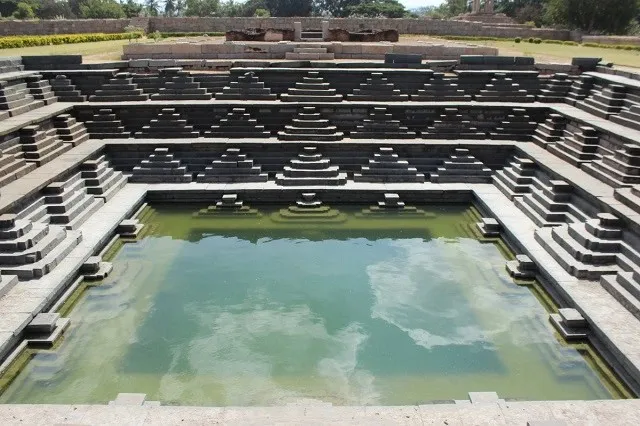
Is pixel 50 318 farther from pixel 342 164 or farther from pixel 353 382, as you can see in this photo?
pixel 342 164

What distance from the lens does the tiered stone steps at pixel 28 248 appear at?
8.46 meters

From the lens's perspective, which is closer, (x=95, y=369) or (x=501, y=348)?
(x=95, y=369)

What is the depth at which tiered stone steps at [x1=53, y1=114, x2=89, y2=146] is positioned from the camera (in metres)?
13.4

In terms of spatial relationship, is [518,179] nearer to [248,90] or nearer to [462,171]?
[462,171]

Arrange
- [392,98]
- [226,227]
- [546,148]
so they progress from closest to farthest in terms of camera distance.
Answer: [226,227] → [546,148] → [392,98]

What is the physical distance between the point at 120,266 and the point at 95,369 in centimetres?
306

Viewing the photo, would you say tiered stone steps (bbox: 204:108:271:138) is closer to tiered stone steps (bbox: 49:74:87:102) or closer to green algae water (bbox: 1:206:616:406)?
tiered stone steps (bbox: 49:74:87:102)

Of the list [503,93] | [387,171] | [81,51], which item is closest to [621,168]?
[387,171]

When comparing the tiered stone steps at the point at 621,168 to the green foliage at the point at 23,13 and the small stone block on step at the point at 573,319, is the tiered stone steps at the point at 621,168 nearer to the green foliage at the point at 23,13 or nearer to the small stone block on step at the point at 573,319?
the small stone block on step at the point at 573,319

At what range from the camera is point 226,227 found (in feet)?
37.2

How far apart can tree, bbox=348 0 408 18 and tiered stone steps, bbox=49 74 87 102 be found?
51084 millimetres

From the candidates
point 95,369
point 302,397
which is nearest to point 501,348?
point 302,397

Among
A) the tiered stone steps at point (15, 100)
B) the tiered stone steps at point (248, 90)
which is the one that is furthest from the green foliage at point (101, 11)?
the tiered stone steps at point (248, 90)

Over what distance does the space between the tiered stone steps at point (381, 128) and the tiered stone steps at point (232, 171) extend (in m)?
3.02
